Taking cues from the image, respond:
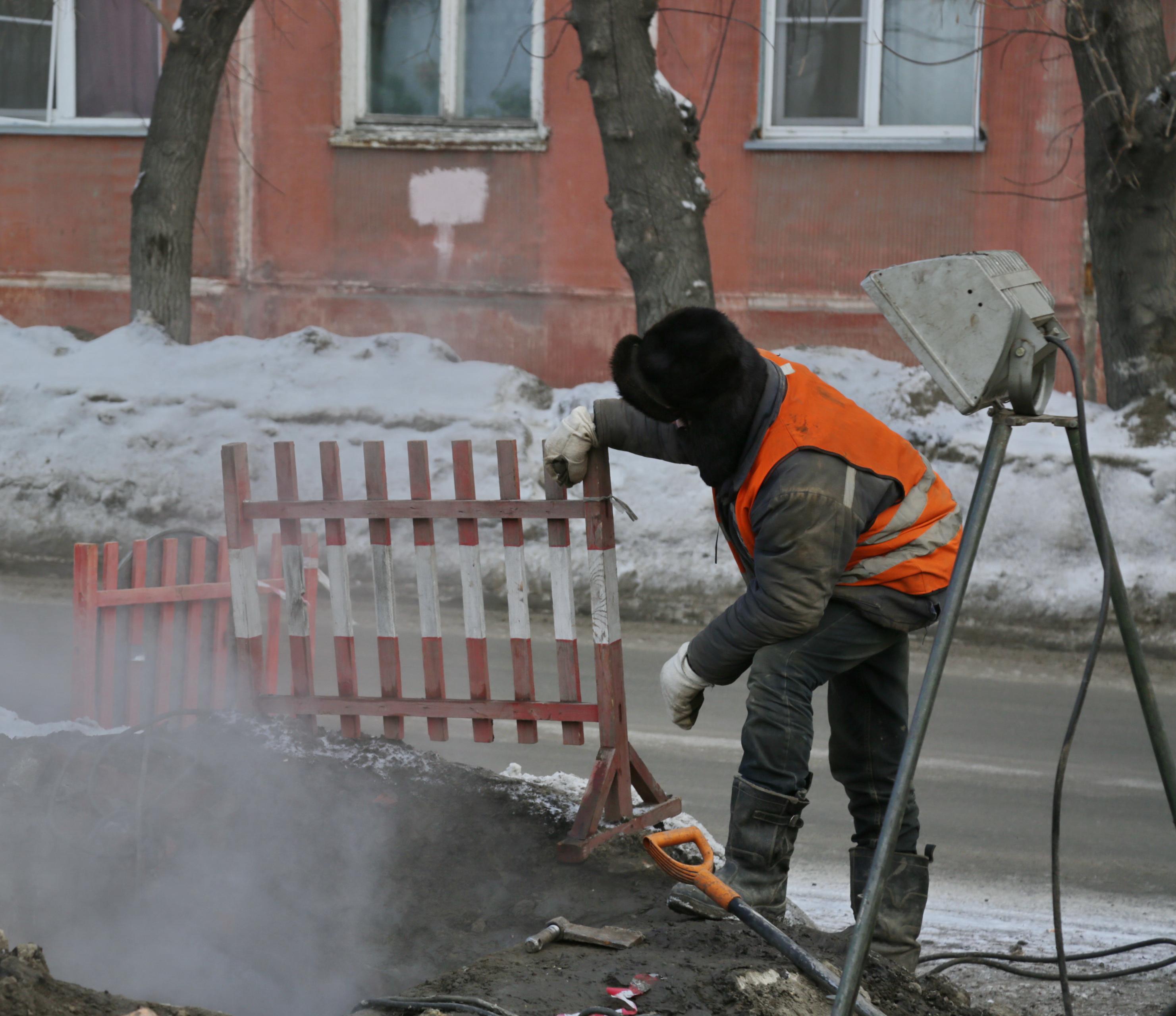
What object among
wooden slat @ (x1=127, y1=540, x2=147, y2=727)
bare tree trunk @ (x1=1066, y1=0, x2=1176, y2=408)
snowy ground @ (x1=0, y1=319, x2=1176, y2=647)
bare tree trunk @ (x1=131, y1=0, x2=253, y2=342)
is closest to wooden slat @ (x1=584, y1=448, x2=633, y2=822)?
wooden slat @ (x1=127, y1=540, x2=147, y2=727)

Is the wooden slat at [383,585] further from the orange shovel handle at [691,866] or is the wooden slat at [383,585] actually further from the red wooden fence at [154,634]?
the orange shovel handle at [691,866]

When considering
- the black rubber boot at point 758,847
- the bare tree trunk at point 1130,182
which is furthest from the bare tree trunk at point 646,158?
the black rubber boot at point 758,847

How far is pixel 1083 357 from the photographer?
11.8m

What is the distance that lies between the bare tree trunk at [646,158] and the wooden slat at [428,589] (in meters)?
4.44

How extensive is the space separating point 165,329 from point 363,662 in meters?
5.09

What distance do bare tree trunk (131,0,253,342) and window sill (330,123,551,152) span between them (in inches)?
79.4

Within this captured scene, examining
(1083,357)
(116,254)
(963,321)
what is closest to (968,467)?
(1083,357)

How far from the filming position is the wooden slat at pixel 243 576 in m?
4.75

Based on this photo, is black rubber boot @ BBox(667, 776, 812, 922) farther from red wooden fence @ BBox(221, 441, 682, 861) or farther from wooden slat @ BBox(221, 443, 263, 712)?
wooden slat @ BBox(221, 443, 263, 712)

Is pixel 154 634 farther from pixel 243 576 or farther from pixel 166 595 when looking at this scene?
pixel 243 576

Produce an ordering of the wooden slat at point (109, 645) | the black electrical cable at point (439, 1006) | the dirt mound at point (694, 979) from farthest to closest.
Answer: the wooden slat at point (109, 645) → the dirt mound at point (694, 979) → the black electrical cable at point (439, 1006)

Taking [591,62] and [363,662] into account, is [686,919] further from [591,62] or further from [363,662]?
[591,62]

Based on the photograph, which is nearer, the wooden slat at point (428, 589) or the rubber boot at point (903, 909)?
the rubber boot at point (903, 909)

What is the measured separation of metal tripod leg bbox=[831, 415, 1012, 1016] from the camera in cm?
241
